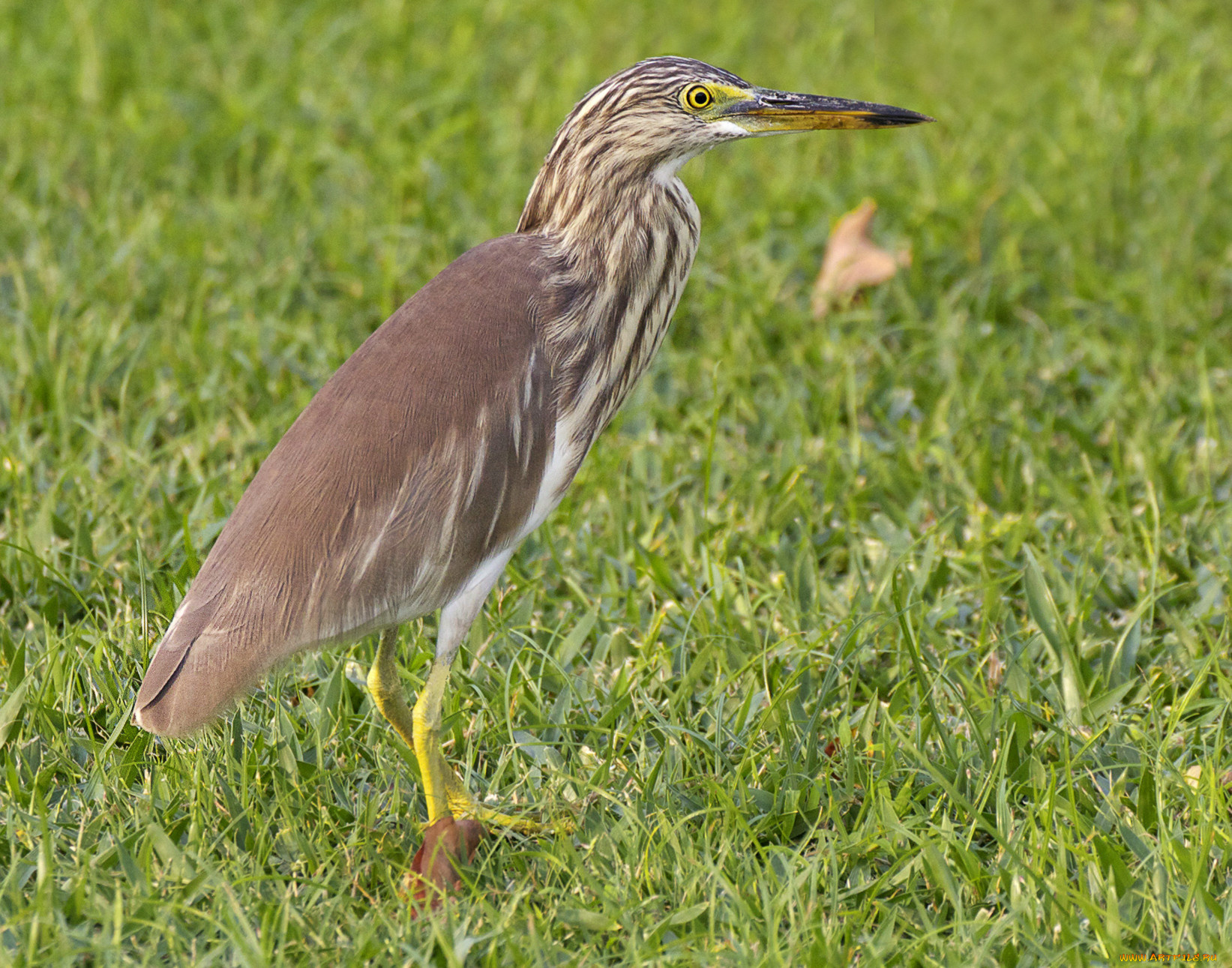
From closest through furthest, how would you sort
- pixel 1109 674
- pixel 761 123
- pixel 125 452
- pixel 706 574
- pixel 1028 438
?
pixel 761 123 → pixel 1109 674 → pixel 706 574 → pixel 125 452 → pixel 1028 438

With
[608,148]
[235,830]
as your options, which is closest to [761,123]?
[608,148]

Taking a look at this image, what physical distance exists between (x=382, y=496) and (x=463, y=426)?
0.64 feet

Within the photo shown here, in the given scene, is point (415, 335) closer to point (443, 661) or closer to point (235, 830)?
point (443, 661)

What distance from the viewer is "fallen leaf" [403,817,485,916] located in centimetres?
267

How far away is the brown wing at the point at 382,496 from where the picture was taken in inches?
105

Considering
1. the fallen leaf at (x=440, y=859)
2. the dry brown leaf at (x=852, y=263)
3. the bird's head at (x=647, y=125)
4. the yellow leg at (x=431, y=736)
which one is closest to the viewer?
the fallen leaf at (x=440, y=859)

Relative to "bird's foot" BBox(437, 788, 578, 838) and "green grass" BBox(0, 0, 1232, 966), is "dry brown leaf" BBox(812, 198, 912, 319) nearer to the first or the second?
"green grass" BBox(0, 0, 1232, 966)

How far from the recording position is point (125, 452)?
4.01 m

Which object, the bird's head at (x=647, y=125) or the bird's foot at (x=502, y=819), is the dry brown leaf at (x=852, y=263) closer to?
the bird's head at (x=647, y=125)

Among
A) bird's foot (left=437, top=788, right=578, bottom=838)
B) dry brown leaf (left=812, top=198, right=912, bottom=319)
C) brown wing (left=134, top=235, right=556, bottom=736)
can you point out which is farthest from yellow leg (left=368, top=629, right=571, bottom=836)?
dry brown leaf (left=812, top=198, right=912, bottom=319)

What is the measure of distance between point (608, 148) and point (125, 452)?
179 centimetres

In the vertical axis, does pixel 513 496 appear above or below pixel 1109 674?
above

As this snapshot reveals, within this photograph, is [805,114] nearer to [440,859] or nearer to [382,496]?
[382,496]

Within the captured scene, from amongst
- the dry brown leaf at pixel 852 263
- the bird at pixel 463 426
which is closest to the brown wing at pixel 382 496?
the bird at pixel 463 426
